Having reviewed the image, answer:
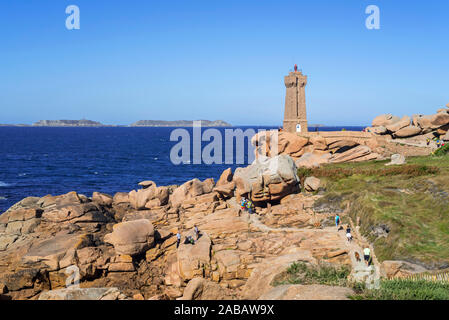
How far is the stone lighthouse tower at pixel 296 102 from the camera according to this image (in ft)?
176

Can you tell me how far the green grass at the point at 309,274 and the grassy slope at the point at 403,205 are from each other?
19.3ft

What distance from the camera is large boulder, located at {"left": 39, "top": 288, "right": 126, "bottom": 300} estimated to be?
630 inches

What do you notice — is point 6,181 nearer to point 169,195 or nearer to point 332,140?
point 169,195

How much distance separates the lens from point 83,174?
68.2 meters

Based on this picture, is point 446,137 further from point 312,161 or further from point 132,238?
point 132,238

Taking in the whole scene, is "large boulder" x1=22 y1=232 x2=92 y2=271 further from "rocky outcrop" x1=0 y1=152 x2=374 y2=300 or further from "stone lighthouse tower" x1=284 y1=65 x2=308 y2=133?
"stone lighthouse tower" x1=284 y1=65 x2=308 y2=133

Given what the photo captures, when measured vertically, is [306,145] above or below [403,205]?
above

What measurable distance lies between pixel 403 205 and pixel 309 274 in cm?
1363

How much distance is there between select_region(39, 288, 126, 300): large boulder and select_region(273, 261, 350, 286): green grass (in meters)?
7.55

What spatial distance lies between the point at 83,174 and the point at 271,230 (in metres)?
50.1

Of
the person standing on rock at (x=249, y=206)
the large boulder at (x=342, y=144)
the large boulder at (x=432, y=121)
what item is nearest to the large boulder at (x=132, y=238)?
the person standing on rock at (x=249, y=206)

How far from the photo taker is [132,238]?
2648 centimetres

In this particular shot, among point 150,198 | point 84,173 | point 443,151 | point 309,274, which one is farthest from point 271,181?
point 84,173

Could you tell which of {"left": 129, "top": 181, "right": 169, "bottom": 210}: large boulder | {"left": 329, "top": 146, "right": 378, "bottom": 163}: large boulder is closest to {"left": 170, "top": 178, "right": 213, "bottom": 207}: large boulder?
{"left": 129, "top": 181, "right": 169, "bottom": 210}: large boulder
